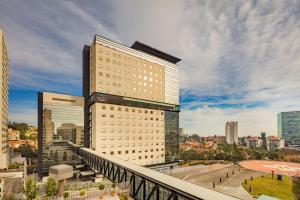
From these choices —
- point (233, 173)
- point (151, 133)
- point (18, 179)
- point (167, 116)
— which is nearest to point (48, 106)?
point (18, 179)

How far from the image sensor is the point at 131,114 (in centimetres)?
6681

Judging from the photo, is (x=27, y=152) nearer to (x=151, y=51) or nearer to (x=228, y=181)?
(x=151, y=51)

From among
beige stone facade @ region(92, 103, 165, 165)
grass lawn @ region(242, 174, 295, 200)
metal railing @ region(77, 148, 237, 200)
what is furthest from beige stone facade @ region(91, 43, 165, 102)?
grass lawn @ region(242, 174, 295, 200)

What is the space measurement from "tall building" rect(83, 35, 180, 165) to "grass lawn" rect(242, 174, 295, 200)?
108ft

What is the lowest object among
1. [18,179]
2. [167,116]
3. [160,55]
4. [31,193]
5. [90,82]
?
[18,179]

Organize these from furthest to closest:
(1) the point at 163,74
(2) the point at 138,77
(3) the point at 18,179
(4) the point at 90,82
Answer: (1) the point at 163,74 < (2) the point at 138,77 < (4) the point at 90,82 < (3) the point at 18,179

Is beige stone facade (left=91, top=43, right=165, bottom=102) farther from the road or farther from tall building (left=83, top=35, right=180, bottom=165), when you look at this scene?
the road

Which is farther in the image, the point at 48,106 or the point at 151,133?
the point at 151,133

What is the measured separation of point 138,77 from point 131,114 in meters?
14.9

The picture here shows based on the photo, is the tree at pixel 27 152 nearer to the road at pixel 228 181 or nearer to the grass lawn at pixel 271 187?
the road at pixel 228 181

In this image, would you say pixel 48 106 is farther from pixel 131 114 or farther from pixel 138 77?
pixel 138 77

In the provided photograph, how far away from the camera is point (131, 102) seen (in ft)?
221

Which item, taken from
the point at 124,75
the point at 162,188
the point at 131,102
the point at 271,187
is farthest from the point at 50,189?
the point at 271,187

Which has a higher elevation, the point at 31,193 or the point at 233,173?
the point at 31,193
